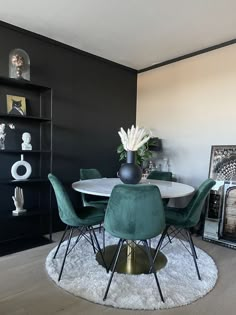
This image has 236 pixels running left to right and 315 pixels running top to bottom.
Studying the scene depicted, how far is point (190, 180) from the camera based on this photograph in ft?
12.3

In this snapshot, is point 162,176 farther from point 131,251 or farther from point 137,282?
point 137,282

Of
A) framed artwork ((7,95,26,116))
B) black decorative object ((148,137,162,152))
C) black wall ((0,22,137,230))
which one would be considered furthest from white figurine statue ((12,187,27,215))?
black decorative object ((148,137,162,152))

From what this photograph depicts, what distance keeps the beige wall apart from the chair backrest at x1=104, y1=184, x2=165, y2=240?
1.98m

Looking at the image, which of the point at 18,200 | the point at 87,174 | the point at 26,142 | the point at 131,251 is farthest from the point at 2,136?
the point at 131,251

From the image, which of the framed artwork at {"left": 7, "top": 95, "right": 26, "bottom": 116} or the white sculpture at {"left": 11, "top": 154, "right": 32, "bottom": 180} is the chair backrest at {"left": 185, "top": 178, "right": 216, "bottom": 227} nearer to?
the white sculpture at {"left": 11, "top": 154, "right": 32, "bottom": 180}

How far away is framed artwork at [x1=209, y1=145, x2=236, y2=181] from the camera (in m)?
3.17

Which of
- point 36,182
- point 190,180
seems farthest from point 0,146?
point 190,180

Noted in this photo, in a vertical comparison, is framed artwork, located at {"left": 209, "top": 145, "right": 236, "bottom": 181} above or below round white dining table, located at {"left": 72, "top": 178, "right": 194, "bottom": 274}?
above

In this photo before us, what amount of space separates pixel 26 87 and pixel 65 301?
8.19ft

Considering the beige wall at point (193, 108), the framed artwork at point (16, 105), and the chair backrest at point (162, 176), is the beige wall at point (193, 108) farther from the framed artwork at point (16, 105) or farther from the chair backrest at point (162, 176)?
the framed artwork at point (16, 105)

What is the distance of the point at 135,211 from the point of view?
1.82 metres

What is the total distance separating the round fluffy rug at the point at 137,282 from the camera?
73.8 inches

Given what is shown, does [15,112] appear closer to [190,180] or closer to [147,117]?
[147,117]

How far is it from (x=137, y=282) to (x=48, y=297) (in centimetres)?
75
